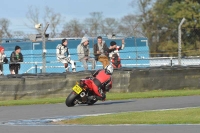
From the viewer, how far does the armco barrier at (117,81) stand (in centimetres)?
2097

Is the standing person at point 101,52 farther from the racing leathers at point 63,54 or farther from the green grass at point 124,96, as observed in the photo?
the green grass at point 124,96

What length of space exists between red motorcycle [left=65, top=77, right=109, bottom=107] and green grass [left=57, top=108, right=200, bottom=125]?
115 inches

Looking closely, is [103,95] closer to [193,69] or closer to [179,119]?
[179,119]

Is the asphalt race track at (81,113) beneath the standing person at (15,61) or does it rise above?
beneath

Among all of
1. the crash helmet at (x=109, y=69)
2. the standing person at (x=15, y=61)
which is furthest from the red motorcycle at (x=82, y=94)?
the standing person at (x=15, y=61)

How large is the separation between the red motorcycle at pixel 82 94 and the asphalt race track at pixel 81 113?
0.19 meters

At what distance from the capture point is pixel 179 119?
516 inches

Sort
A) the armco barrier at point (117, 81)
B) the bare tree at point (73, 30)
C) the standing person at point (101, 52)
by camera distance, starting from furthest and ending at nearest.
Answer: the bare tree at point (73, 30), the standing person at point (101, 52), the armco barrier at point (117, 81)

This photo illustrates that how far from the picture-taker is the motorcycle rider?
57.0 ft

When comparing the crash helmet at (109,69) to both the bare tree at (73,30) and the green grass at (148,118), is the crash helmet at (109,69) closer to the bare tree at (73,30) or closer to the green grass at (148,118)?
the green grass at (148,118)

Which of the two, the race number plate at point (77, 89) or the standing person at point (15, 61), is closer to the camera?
the race number plate at point (77, 89)

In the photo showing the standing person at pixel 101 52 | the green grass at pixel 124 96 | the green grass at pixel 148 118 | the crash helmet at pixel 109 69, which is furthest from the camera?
the standing person at pixel 101 52

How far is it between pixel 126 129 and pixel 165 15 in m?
54.1

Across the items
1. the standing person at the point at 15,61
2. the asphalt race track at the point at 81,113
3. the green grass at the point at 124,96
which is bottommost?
the green grass at the point at 124,96
